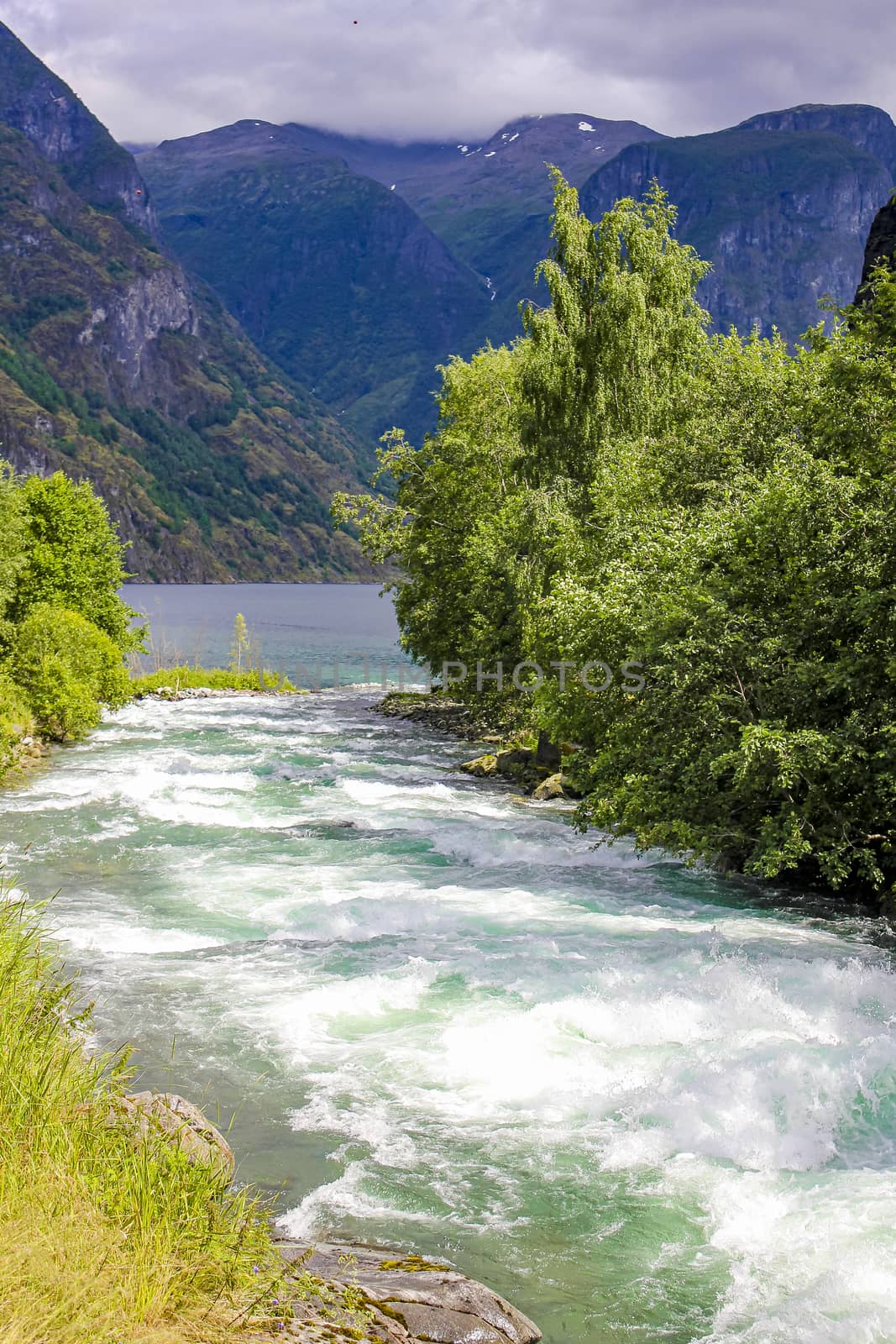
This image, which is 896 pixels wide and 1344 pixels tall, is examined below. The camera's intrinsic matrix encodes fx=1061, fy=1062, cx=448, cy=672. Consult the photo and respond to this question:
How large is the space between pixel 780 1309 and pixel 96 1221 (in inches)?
175

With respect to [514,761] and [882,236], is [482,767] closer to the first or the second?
[514,761]

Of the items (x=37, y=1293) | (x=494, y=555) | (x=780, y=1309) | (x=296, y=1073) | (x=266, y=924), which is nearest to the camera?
(x=37, y=1293)

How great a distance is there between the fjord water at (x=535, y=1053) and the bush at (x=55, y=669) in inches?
577

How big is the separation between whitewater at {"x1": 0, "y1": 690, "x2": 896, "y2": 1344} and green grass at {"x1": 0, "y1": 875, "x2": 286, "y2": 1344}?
2.16m

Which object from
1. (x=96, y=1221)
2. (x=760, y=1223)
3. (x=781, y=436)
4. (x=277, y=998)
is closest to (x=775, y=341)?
(x=781, y=436)

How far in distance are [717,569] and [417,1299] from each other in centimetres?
1302

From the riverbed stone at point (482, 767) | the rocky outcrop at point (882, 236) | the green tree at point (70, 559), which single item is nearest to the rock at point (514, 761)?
the riverbed stone at point (482, 767)

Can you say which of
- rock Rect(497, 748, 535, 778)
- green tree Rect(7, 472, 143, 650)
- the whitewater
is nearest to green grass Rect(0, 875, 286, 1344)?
the whitewater

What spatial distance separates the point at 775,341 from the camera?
25.2 metres

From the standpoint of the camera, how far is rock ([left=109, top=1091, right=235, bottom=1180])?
20.8ft

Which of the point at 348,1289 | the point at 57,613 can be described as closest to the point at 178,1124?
the point at 348,1289

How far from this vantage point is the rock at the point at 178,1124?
6332 mm

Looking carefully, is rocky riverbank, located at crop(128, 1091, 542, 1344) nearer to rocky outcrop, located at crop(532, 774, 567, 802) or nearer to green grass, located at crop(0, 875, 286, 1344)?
green grass, located at crop(0, 875, 286, 1344)

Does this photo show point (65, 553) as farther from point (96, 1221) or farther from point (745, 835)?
point (96, 1221)
